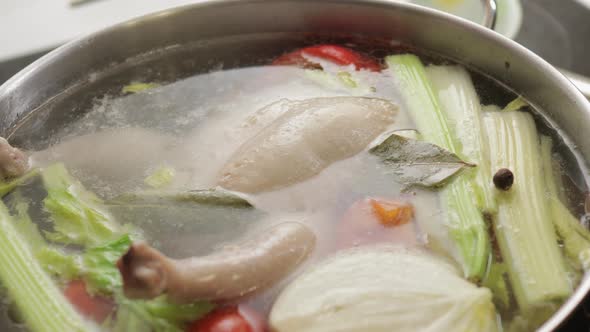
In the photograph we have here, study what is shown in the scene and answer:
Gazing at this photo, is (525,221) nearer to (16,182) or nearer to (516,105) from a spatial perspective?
(516,105)

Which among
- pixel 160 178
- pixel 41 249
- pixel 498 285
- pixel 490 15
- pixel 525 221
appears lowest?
pixel 498 285

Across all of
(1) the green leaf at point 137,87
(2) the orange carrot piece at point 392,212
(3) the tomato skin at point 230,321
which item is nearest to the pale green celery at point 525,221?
(2) the orange carrot piece at point 392,212

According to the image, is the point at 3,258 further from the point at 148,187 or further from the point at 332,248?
the point at 332,248

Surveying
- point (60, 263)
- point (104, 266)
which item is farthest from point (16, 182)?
point (104, 266)

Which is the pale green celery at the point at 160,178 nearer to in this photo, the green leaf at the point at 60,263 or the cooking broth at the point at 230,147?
the cooking broth at the point at 230,147

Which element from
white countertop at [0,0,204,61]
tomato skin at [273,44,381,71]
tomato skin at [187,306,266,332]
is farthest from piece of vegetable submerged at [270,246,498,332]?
white countertop at [0,0,204,61]

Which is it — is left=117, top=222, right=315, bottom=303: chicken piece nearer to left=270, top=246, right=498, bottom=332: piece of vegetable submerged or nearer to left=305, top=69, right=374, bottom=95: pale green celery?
left=270, top=246, right=498, bottom=332: piece of vegetable submerged

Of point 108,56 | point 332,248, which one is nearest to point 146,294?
point 332,248
